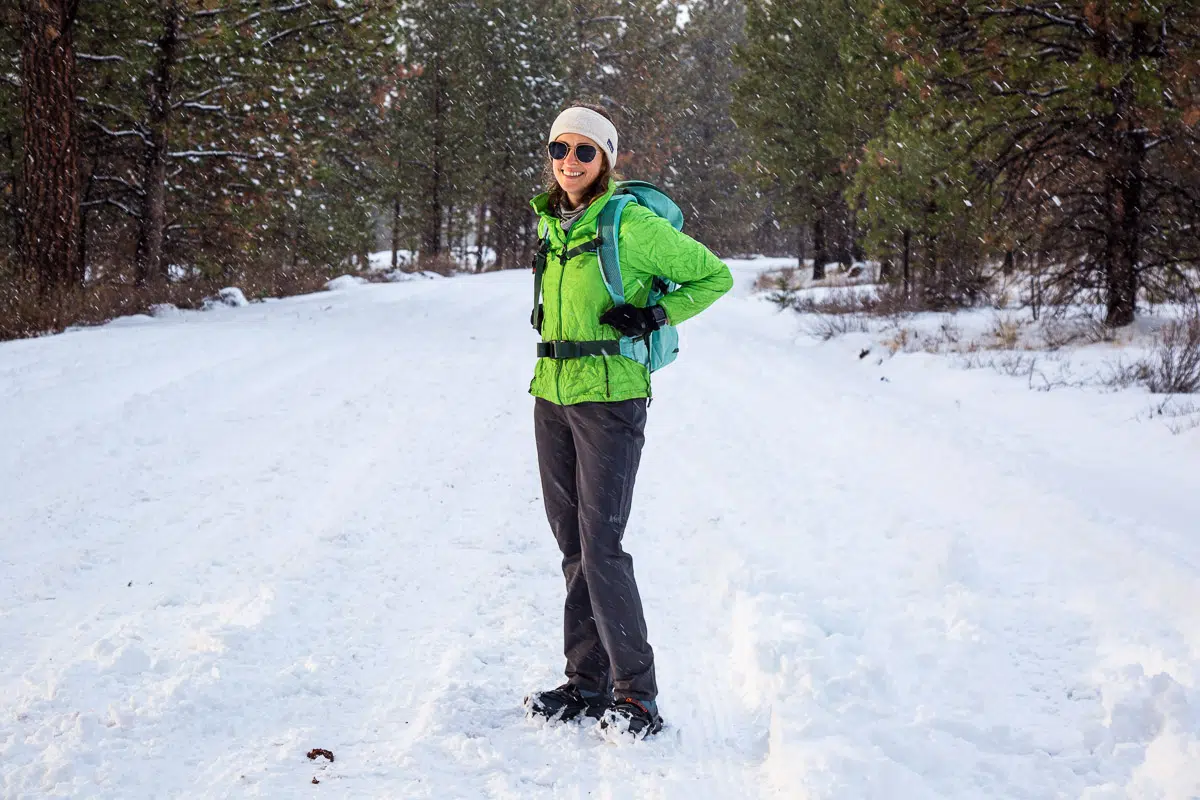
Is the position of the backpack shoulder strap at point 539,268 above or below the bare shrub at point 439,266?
below

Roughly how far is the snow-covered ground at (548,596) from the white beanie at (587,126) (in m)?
2.08

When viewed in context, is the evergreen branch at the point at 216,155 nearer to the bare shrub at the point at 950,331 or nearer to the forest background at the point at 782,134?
the forest background at the point at 782,134

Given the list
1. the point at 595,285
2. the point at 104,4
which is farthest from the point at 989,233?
the point at 104,4

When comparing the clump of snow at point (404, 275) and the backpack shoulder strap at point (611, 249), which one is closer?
the backpack shoulder strap at point (611, 249)

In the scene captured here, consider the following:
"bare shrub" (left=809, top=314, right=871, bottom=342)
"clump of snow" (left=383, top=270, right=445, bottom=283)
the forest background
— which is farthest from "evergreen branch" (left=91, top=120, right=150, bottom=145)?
"bare shrub" (left=809, top=314, right=871, bottom=342)

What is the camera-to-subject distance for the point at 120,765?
102 inches

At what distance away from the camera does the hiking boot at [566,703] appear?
9.88 ft

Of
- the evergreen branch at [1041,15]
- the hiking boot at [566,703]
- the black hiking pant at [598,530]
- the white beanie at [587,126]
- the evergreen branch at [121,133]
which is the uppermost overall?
the evergreen branch at [1041,15]

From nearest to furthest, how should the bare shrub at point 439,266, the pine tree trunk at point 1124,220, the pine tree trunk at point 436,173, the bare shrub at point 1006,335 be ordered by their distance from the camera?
the pine tree trunk at point 1124,220
the bare shrub at point 1006,335
the bare shrub at point 439,266
the pine tree trunk at point 436,173

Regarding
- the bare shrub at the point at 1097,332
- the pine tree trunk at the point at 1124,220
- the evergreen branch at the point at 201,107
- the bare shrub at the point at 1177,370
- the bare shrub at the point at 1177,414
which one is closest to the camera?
the bare shrub at the point at 1177,414

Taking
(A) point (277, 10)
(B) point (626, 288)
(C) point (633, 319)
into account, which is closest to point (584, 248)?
(B) point (626, 288)

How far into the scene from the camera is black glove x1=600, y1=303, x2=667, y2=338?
2.75 metres

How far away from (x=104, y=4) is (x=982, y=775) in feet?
45.1

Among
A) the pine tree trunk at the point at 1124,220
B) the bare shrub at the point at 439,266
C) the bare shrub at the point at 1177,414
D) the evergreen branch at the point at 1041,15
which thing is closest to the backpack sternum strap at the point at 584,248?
the bare shrub at the point at 1177,414
